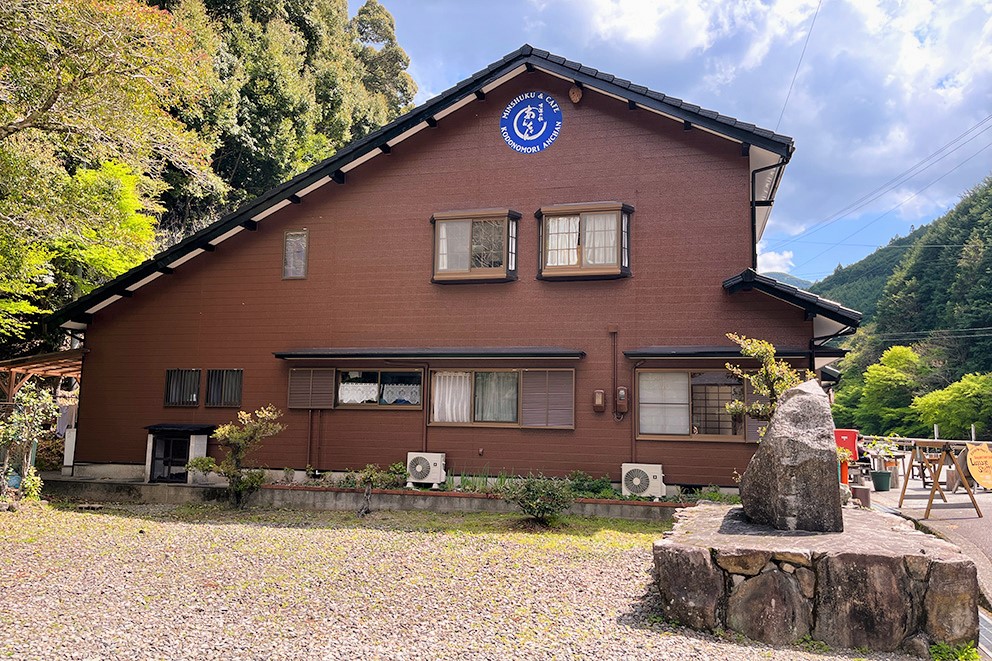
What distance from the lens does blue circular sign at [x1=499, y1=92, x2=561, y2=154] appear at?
41.0 feet

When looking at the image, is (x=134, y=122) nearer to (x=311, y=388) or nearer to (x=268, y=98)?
(x=311, y=388)

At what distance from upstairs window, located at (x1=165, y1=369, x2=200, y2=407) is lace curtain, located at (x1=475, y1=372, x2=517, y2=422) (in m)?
5.70

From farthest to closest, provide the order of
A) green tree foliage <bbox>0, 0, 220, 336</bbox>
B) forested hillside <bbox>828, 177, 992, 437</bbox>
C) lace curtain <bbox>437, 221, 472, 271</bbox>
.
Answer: forested hillside <bbox>828, 177, 992, 437</bbox> → lace curtain <bbox>437, 221, 472, 271</bbox> → green tree foliage <bbox>0, 0, 220, 336</bbox>

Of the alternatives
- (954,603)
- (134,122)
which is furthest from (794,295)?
(134,122)

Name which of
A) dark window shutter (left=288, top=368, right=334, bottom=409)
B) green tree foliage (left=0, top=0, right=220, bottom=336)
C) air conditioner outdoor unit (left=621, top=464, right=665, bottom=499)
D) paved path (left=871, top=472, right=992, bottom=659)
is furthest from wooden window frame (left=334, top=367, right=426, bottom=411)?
paved path (left=871, top=472, right=992, bottom=659)

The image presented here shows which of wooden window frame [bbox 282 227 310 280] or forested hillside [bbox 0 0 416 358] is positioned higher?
forested hillside [bbox 0 0 416 358]

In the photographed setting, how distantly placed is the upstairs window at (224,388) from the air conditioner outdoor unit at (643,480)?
756 cm

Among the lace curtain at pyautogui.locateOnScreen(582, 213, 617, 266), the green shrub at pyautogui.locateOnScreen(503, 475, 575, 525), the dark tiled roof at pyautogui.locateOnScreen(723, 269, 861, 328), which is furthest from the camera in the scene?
the lace curtain at pyautogui.locateOnScreen(582, 213, 617, 266)

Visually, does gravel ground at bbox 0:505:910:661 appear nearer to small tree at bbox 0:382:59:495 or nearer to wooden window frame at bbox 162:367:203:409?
small tree at bbox 0:382:59:495

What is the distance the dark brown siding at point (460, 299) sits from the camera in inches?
450

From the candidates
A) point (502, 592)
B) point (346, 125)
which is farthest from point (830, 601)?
point (346, 125)

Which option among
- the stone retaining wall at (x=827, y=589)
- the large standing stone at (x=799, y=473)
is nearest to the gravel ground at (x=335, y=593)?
the stone retaining wall at (x=827, y=589)

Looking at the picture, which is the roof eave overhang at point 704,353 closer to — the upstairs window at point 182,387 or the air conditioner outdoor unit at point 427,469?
the air conditioner outdoor unit at point 427,469

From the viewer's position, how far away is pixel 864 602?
509 cm
